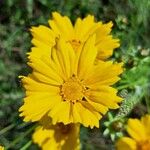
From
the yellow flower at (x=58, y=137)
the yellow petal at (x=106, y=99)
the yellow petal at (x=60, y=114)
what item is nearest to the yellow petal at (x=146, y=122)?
the yellow petal at (x=106, y=99)

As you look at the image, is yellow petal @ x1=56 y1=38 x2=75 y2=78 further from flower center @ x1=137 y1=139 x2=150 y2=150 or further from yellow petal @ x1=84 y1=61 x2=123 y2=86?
flower center @ x1=137 y1=139 x2=150 y2=150

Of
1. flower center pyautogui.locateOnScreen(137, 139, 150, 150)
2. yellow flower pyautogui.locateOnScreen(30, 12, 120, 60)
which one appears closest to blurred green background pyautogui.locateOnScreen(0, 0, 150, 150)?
yellow flower pyautogui.locateOnScreen(30, 12, 120, 60)

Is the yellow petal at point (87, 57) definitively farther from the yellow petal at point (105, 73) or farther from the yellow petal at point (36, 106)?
the yellow petal at point (36, 106)

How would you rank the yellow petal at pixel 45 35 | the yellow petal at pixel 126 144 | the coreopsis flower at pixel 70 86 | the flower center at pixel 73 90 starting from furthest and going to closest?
the yellow petal at pixel 45 35
the flower center at pixel 73 90
the coreopsis flower at pixel 70 86
the yellow petal at pixel 126 144

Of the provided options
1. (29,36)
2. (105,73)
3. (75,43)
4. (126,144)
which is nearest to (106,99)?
(105,73)

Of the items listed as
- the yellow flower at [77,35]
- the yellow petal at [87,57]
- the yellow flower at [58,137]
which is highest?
the yellow flower at [77,35]

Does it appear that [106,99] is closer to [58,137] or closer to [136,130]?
[136,130]

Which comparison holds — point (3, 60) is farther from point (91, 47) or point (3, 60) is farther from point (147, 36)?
point (91, 47)
